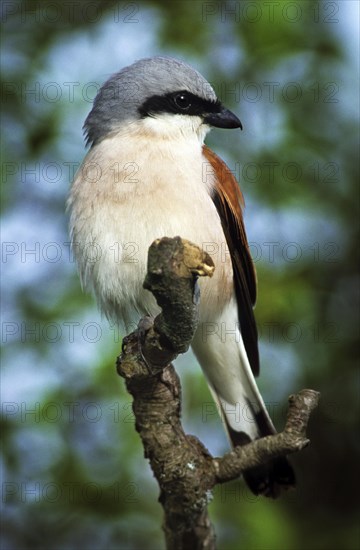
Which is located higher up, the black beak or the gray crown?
the gray crown

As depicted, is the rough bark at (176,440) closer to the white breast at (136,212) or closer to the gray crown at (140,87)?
the white breast at (136,212)

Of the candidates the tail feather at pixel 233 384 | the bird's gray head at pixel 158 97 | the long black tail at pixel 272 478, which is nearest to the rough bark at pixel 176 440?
the long black tail at pixel 272 478

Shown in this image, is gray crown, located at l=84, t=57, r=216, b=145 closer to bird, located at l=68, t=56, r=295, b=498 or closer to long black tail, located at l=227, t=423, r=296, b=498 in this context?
bird, located at l=68, t=56, r=295, b=498

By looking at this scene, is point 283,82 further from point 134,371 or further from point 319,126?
point 134,371

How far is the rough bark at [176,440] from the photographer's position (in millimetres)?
3580

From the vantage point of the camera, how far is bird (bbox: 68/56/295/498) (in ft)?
14.4

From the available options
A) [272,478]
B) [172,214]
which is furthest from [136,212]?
[272,478]

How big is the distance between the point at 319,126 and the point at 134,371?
2.76 metres

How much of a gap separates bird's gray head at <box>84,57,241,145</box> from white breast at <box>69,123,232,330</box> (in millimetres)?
148

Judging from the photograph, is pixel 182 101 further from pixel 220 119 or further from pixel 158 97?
pixel 220 119

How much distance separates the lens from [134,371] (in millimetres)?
3750

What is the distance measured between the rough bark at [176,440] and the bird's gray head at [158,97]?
1.47 metres

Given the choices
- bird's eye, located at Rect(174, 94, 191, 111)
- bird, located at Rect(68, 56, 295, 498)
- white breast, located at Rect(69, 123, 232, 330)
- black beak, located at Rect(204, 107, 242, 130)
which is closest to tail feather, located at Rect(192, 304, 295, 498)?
bird, located at Rect(68, 56, 295, 498)

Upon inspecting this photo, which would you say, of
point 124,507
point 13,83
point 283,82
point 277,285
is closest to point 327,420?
point 277,285
